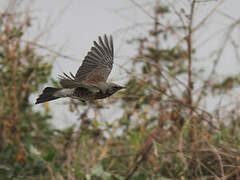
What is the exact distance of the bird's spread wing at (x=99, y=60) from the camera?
3.64 meters

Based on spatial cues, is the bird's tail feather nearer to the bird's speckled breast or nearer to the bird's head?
the bird's speckled breast

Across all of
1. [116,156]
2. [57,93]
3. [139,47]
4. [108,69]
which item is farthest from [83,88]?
[139,47]

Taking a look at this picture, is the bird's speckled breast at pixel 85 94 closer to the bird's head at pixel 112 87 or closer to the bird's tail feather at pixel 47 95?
the bird's head at pixel 112 87

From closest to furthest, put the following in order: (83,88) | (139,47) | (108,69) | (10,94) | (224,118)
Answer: (83,88) < (108,69) < (224,118) < (10,94) < (139,47)

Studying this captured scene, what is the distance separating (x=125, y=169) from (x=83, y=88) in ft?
4.50

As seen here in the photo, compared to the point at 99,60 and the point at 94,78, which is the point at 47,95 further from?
the point at 99,60

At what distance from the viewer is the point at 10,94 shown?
13.8 feet

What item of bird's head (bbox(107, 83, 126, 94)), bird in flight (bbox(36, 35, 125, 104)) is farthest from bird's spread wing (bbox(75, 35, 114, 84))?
bird's head (bbox(107, 83, 126, 94))

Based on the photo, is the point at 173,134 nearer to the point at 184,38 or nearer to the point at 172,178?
the point at 172,178

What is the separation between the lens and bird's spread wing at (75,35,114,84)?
3.64 meters

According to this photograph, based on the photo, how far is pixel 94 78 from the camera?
138 inches

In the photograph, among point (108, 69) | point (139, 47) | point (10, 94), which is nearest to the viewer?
point (108, 69)

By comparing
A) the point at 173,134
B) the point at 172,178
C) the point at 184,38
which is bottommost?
the point at 172,178

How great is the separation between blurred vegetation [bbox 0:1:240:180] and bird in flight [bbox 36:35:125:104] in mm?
256
